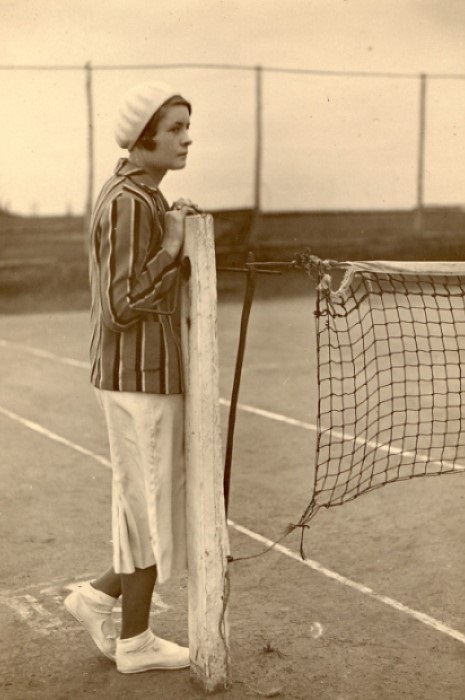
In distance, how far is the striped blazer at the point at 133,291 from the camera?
3939 mm

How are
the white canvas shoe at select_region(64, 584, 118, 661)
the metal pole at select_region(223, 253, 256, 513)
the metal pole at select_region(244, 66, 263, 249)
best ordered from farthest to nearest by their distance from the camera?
the metal pole at select_region(244, 66, 263, 249), the white canvas shoe at select_region(64, 584, 118, 661), the metal pole at select_region(223, 253, 256, 513)

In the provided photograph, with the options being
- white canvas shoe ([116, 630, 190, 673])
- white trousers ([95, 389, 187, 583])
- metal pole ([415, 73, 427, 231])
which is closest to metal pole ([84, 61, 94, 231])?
metal pole ([415, 73, 427, 231])

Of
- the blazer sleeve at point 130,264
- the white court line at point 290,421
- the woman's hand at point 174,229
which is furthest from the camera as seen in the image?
the white court line at point 290,421

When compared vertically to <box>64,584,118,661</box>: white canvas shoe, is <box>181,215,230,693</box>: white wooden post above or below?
above

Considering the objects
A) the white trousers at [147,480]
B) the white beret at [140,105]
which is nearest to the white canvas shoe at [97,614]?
the white trousers at [147,480]

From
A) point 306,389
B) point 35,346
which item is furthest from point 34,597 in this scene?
point 35,346

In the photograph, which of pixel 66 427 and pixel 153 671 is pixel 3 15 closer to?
pixel 66 427

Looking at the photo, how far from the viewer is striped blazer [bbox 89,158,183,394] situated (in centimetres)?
394

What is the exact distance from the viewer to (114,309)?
3.96 metres

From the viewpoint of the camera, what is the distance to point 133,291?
155 inches

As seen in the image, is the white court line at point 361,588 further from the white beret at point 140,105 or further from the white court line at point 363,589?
the white beret at point 140,105

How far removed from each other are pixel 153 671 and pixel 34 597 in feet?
3.69

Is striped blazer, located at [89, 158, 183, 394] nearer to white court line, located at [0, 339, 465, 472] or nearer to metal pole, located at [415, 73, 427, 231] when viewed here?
white court line, located at [0, 339, 465, 472]

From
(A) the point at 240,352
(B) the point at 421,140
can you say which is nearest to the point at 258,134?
(B) the point at 421,140
